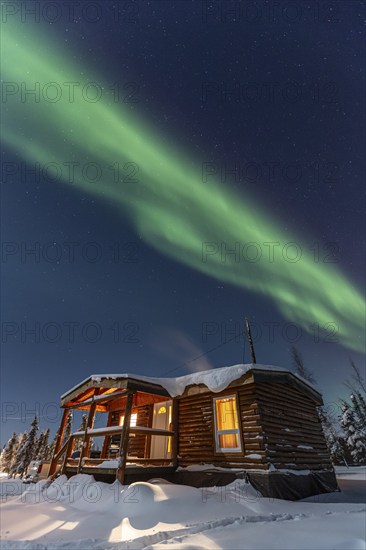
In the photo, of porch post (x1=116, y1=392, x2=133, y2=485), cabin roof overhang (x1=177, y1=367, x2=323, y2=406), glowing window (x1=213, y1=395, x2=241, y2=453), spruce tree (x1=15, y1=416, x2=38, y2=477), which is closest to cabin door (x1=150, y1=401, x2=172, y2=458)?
cabin roof overhang (x1=177, y1=367, x2=323, y2=406)

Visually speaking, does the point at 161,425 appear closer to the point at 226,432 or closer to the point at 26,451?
the point at 226,432

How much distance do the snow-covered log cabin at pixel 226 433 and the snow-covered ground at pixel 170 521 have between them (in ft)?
2.63

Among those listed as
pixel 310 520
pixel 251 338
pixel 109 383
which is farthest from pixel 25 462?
pixel 310 520

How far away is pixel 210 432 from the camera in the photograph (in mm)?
11164

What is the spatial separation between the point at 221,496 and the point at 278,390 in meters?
4.54

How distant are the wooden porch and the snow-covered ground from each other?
90 cm

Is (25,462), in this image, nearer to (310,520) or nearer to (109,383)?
(109,383)

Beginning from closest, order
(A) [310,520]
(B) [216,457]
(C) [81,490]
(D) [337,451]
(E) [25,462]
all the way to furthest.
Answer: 1. (A) [310,520]
2. (C) [81,490]
3. (B) [216,457]
4. (D) [337,451]
5. (E) [25,462]

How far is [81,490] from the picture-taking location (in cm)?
892

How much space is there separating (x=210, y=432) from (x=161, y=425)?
383 cm

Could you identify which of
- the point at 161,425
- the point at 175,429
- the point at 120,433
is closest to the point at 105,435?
the point at 120,433

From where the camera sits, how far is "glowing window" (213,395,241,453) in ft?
34.9

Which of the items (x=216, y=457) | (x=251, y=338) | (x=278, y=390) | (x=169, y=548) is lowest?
(x=169, y=548)

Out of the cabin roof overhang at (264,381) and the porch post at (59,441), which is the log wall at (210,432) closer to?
the cabin roof overhang at (264,381)
